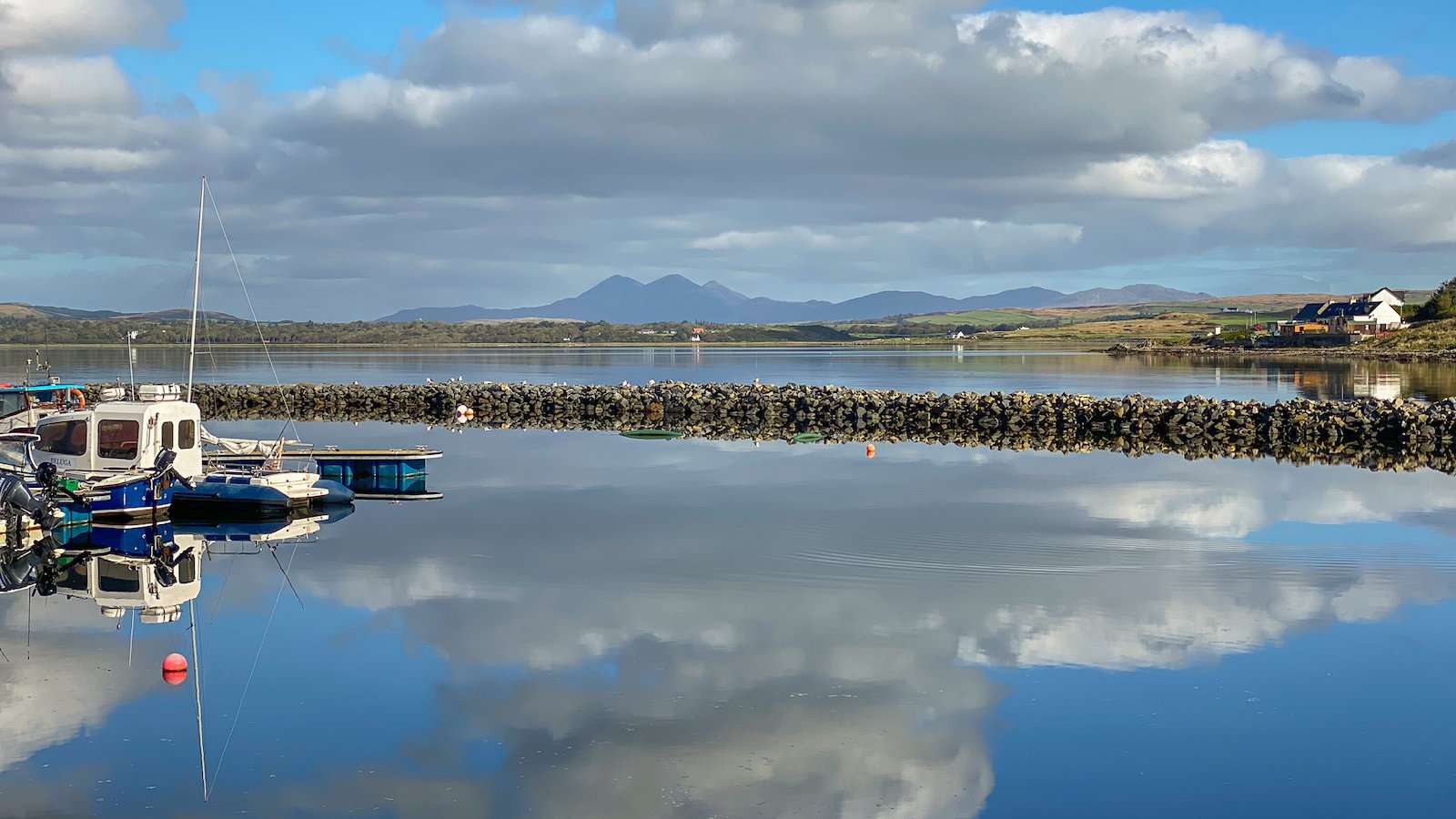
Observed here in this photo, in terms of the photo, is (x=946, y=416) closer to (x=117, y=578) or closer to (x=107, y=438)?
(x=107, y=438)

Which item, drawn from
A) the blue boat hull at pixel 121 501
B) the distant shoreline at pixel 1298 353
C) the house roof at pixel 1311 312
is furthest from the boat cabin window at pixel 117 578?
the house roof at pixel 1311 312

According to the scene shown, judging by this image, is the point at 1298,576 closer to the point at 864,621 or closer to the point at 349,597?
the point at 864,621

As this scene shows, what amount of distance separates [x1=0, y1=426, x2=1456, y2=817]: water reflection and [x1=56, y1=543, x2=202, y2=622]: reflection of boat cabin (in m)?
0.40

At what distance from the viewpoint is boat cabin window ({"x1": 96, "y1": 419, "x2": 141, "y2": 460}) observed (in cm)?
2105

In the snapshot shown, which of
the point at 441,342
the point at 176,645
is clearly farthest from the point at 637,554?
the point at 441,342

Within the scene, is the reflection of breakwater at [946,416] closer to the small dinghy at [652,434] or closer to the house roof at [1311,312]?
the small dinghy at [652,434]

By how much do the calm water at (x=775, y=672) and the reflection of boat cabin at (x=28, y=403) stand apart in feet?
38.6

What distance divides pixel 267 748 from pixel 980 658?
6159 mm

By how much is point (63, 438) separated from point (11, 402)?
855cm

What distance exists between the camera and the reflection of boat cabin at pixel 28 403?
2762 cm

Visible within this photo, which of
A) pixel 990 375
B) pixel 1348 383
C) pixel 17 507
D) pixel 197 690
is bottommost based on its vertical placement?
pixel 197 690

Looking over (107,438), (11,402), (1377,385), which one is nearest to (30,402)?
(11,402)

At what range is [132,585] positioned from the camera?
1577cm

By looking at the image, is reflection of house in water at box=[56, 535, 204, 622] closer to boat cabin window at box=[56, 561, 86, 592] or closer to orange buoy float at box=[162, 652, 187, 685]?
boat cabin window at box=[56, 561, 86, 592]
